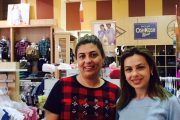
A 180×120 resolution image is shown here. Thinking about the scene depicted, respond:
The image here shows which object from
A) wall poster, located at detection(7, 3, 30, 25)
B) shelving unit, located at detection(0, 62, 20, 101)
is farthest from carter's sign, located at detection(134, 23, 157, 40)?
shelving unit, located at detection(0, 62, 20, 101)

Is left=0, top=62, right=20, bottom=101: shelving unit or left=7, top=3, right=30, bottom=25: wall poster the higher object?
left=7, top=3, right=30, bottom=25: wall poster

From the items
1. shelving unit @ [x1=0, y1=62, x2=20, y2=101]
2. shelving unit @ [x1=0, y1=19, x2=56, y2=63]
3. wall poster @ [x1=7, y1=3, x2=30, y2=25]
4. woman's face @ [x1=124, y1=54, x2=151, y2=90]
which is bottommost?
shelving unit @ [x1=0, y1=62, x2=20, y2=101]

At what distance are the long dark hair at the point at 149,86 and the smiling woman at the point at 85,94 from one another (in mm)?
141

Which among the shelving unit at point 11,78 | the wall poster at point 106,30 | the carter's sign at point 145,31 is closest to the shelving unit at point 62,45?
the wall poster at point 106,30

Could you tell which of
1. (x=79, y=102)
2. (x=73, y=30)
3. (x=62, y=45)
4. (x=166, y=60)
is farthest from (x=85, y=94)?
(x=73, y=30)

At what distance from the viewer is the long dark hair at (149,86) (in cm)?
175

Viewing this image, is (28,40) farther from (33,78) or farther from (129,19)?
(129,19)

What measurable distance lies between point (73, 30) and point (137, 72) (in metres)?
7.97

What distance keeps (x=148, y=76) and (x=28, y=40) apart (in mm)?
6887

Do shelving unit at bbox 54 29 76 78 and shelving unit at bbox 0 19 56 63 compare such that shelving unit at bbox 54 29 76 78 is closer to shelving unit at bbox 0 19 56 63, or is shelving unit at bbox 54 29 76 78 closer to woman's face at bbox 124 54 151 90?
shelving unit at bbox 0 19 56 63

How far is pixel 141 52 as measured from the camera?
70.3 inches

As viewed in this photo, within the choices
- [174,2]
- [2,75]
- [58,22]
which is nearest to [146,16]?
[174,2]

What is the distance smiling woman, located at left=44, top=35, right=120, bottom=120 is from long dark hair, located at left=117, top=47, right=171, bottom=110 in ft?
0.46

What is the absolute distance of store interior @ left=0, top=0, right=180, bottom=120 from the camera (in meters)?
7.87
